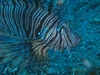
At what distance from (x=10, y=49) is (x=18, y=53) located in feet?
0.51

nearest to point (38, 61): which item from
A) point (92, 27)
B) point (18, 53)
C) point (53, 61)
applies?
point (18, 53)

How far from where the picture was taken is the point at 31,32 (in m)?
3.14

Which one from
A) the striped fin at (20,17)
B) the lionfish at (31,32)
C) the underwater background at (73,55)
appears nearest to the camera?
the lionfish at (31,32)

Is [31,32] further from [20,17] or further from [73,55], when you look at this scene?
[73,55]

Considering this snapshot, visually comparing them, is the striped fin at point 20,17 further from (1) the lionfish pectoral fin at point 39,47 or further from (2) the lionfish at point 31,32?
(1) the lionfish pectoral fin at point 39,47

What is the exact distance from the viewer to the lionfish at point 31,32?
9.78 ft

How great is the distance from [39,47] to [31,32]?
0.28 metres

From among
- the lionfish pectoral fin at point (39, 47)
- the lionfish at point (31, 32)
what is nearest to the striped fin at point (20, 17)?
the lionfish at point (31, 32)

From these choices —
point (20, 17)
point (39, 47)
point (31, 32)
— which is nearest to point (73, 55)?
point (39, 47)

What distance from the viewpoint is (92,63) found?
3869 mm

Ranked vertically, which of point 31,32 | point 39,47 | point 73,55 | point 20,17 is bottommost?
point 73,55

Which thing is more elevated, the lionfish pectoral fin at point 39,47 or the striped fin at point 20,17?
the striped fin at point 20,17

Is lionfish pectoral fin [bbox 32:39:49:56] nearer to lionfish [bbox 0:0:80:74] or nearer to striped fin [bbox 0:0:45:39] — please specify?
lionfish [bbox 0:0:80:74]

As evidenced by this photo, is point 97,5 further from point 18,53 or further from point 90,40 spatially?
point 18,53
